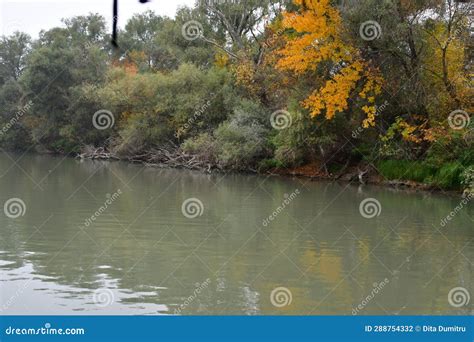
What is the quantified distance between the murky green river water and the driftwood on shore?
42.5 feet

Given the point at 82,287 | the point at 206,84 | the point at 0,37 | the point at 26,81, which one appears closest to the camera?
the point at 82,287

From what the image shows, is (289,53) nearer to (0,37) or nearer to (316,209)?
(316,209)

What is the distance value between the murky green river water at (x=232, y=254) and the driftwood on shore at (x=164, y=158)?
13.0 meters

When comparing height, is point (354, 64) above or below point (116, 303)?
above

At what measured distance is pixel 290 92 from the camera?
30.2 meters

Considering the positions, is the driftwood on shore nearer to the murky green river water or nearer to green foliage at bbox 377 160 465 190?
green foliage at bbox 377 160 465 190

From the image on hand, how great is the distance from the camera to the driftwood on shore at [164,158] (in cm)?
3572

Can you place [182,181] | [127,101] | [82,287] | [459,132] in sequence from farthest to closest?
[127,101], [182,181], [459,132], [82,287]

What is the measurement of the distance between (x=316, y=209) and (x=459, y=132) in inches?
321

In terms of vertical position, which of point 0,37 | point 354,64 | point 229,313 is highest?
point 0,37

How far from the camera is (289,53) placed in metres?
26.7

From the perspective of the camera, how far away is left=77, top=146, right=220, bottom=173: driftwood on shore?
35.7m

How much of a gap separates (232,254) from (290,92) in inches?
749

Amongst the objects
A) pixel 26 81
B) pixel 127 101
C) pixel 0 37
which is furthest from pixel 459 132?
pixel 0 37
